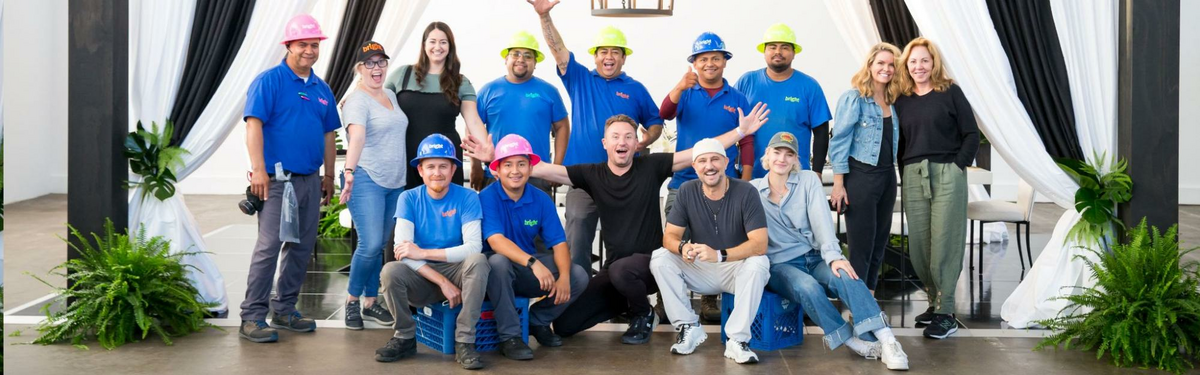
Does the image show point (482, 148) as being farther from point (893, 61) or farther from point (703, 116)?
point (893, 61)

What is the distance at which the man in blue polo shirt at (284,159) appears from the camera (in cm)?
464

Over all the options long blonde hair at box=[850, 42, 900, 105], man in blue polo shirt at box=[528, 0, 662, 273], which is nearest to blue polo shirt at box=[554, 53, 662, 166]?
man in blue polo shirt at box=[528, 0, 662, 273]

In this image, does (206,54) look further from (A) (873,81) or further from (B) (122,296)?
(A) (873,81)

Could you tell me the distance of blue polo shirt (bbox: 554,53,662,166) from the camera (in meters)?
5.18

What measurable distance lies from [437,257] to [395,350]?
1.34 ft

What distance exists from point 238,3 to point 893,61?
3.07 meters

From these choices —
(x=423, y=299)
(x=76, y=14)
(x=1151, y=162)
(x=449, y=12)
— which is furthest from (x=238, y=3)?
(x=449, y=12)

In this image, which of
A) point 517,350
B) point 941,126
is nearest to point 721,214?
point 517,350

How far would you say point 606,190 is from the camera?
4773 millimetres

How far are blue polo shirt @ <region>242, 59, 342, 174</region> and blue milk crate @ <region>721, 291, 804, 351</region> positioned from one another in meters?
1.94

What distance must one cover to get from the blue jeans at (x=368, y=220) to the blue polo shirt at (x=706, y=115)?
4.45ft

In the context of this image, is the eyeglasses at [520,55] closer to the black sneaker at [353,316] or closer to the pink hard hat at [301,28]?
the pink hard hat at [301,28]

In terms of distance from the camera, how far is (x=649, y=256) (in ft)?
15.5

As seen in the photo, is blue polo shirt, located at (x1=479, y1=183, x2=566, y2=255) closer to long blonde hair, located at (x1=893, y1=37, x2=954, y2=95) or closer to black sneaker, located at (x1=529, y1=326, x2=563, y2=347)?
black sneaker, located at (x1=529, y1=326, x2=563, y2=347)
